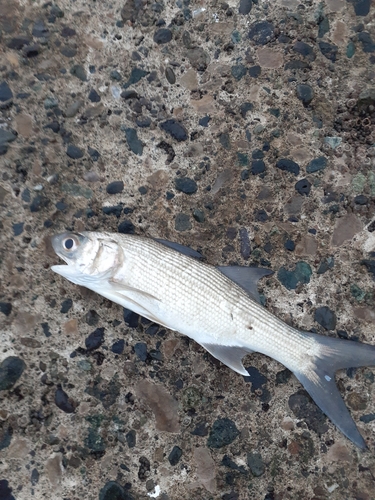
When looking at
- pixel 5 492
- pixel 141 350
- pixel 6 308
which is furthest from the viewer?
pixel 141 350

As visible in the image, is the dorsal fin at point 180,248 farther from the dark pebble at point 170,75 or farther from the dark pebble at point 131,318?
the dark pebble at point 170,75

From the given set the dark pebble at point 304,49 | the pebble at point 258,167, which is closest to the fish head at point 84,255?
the pebble at point 258,167

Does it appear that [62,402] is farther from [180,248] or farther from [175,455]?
[180,248]

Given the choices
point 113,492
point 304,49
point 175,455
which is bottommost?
point 113,492

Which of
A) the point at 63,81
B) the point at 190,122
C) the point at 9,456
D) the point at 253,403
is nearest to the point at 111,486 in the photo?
the point at 9,456

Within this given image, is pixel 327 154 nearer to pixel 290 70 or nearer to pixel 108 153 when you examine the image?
pixel 290 70

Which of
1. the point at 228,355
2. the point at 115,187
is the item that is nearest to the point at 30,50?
the point at 115,187

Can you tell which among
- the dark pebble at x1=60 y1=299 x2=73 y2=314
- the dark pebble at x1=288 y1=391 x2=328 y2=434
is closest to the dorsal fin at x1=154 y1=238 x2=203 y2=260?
the dark pebble at x1=60 y1=299 x2=73 y2=314
